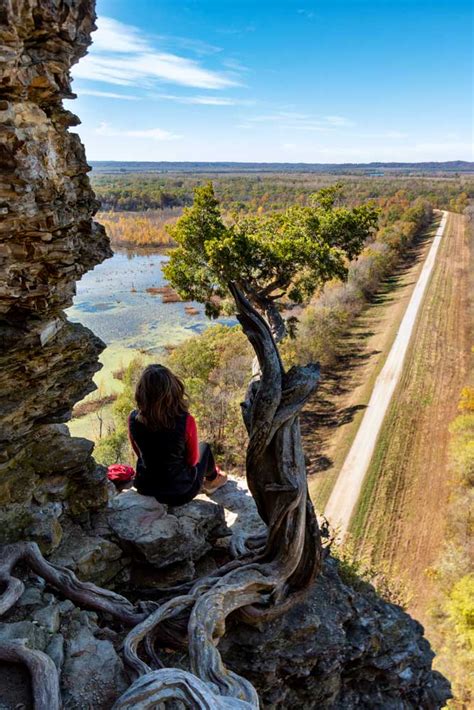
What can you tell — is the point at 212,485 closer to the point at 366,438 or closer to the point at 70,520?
the point at 70,520

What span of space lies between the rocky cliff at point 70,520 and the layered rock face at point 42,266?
0.01 metres

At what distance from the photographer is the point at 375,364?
25516 millimetres

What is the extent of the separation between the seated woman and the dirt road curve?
14.5ft

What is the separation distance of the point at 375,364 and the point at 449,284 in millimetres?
16812

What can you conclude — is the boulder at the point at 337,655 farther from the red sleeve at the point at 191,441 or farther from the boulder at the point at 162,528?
the red sleeve at the point at 191,441

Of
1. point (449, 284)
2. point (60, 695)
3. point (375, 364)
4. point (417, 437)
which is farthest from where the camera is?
point (449, 284)

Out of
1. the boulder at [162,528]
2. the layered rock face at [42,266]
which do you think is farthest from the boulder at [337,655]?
the layered rock face at [42,266]

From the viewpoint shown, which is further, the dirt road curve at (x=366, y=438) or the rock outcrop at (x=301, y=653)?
the dirt road curve at (x=366, y=438)

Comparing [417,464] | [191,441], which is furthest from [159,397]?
[417,464]

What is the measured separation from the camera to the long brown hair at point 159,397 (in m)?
4.39

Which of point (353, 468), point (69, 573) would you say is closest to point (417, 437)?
point (353, 468)

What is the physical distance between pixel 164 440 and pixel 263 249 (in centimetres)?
1160

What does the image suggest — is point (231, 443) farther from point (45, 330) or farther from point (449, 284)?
point (449, 284)

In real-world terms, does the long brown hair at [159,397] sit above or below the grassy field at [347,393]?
above
